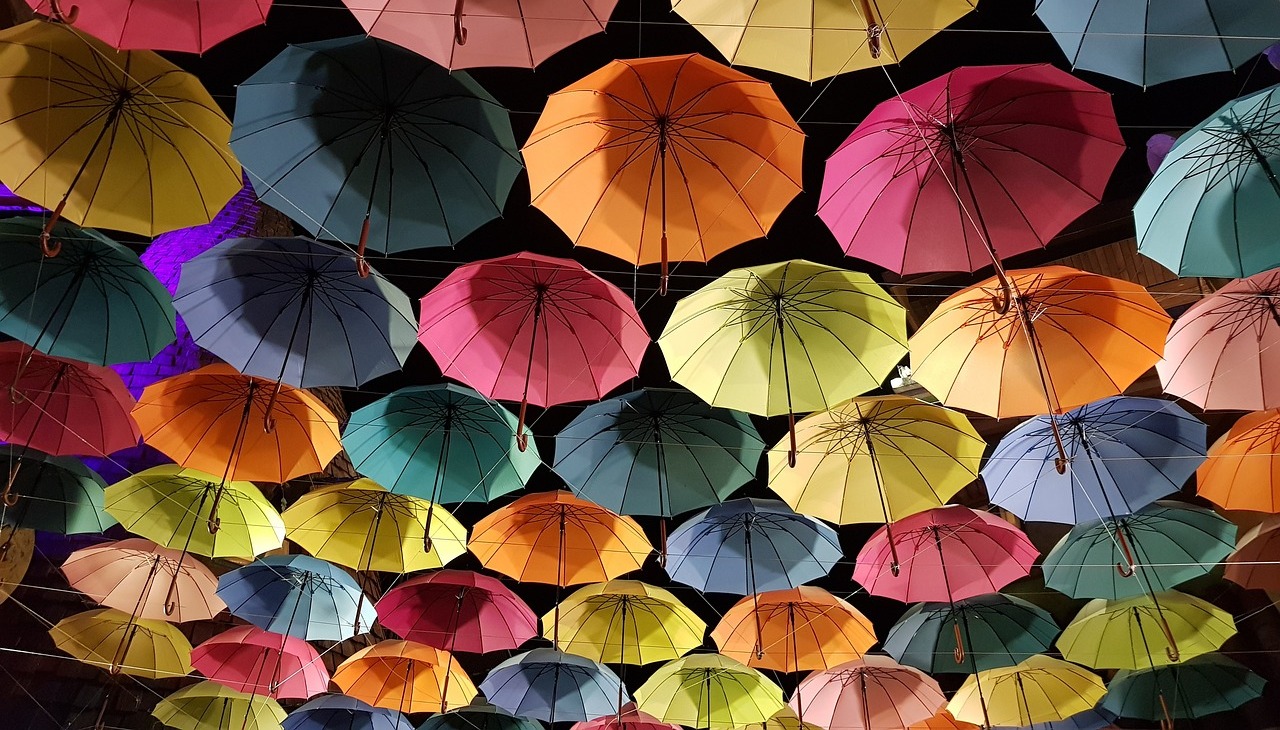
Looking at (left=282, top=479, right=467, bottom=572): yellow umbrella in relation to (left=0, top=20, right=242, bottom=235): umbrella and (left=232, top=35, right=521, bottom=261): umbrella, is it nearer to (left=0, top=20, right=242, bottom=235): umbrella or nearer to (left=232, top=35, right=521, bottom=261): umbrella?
(left=232, top=35, right=521, bottom=261): umbrella

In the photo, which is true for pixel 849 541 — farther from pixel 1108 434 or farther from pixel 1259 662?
pixel 1108 434

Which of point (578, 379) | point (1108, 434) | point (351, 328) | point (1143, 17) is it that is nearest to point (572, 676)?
point (578, 379)

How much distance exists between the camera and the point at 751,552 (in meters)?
7.89

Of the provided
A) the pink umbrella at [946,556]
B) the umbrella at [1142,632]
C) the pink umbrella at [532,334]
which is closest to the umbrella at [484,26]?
the pink umbrella at [532,334]

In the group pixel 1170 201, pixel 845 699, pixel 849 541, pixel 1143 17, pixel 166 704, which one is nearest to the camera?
pixel 1143 17

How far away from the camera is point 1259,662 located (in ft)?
31.2

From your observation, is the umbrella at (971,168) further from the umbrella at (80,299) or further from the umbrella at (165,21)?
the umbrella at (80,299)

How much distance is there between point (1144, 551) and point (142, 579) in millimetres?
9050

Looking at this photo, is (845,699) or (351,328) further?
(845,699)

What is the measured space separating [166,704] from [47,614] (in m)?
1.41

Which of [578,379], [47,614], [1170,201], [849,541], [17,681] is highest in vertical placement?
[849,541]

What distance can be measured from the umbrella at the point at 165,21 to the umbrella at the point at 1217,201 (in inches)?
209

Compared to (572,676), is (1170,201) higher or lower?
higher

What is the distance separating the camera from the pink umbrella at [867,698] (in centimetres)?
880
